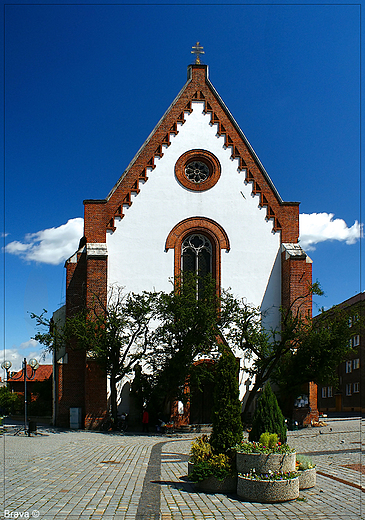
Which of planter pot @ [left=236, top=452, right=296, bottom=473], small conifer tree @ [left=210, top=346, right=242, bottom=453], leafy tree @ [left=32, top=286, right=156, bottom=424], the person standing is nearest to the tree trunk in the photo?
leafy tree @ [left=32, top=286, right=156, bottom=424]

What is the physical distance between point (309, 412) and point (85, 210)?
14.5m

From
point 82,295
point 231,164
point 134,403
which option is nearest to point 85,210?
point 82,295

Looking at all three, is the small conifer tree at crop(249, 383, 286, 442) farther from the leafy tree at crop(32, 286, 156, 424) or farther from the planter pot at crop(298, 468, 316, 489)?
the leafy tree at crop(32, 286, 156, 424)

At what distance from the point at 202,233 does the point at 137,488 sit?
17516mm

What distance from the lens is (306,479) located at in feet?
33.5

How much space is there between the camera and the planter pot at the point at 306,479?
1017cm

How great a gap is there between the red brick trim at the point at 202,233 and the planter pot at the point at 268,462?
640 inches

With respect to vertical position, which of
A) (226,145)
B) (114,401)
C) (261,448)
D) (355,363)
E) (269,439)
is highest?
(226,145)

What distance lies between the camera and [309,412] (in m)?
24.4

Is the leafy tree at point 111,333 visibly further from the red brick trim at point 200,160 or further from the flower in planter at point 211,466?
the flower in planter at point 211,466

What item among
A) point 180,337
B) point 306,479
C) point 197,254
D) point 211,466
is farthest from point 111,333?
point 306,479

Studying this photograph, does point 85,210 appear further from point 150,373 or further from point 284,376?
point 284,376

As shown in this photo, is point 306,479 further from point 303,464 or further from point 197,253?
point 197,253

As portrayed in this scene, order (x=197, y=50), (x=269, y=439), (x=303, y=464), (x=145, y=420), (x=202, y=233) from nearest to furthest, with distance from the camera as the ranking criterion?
(x=269, y=439)
(x=303, y=464)
(x=145, y=420)
(x=202, y=233)
(x=197, y=50)
